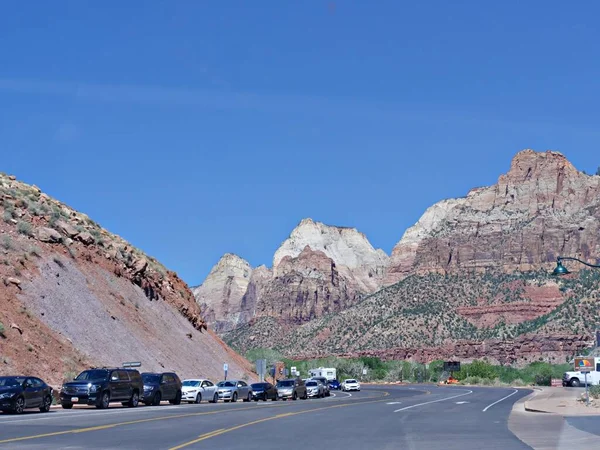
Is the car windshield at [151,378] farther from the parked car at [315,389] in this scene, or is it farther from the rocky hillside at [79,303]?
the parked car at [315,389]

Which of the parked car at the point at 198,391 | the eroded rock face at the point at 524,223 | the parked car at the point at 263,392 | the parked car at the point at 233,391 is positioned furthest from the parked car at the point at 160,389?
the eroded rock face at the point at 524,223

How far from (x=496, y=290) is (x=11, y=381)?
12126 centimetres

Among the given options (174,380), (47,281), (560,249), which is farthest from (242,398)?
(560,249)

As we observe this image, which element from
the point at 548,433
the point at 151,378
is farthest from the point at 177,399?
the point at 548,433

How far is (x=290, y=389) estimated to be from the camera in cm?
5656

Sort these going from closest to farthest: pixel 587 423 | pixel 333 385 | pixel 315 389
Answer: pixel 587 423 → pixel 315 389 → pixel 333 385

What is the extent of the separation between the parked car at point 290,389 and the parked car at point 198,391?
23.0ft

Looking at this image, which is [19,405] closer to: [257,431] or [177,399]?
[257,431]

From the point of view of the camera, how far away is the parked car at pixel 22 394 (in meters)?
31.9

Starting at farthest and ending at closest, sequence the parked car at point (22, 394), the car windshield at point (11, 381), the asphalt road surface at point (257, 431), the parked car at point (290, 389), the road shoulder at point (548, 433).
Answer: the parked car at point (290, 389), the car windshield at point (11, 381), the parked car at point (22, 394), the road shoulder at point (548, 433), the asphalt road surface at point (257, 431)

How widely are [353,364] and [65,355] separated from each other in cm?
7416

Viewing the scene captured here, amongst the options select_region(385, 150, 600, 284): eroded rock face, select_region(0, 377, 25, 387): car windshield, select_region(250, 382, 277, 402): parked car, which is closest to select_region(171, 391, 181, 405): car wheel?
select_region(250, 382, 277, 402): parked car

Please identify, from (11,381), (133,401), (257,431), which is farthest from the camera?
(133,401)

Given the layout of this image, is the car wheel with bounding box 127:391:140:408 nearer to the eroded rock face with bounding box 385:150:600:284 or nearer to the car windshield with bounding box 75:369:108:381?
the car windshield with bounding box 75:369:108:381
